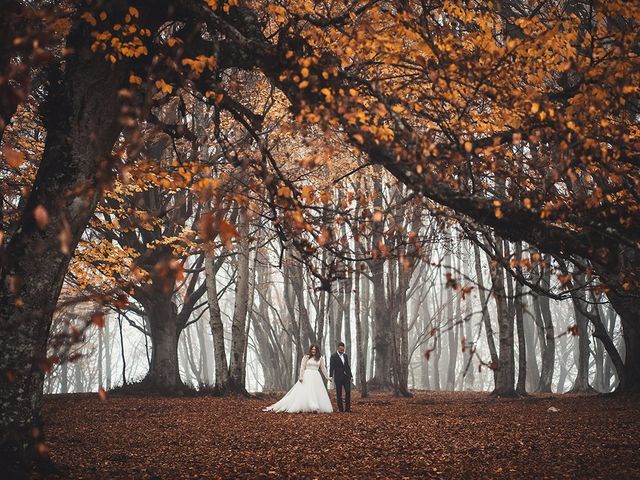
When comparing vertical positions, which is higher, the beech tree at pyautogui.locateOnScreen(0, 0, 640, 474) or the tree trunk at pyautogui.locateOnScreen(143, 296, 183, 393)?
the beech tree at pyautogui.locateOnScreen(0, 0, 640, 474)

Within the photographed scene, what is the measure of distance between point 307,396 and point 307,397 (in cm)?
2

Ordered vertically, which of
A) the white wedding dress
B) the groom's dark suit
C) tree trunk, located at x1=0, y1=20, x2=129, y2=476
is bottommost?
the white wedding dress

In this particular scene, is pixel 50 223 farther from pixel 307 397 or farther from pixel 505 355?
pixel 505 355

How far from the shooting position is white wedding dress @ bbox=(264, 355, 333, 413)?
14234mm

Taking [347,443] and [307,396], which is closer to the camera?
[347,443]

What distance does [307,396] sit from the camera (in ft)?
47.3

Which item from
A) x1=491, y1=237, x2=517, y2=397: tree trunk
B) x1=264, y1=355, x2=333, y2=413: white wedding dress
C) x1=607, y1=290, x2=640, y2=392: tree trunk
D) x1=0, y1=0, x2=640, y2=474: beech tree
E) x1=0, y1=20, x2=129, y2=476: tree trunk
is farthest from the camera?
x1=491, y1=237, x2=517, y2=397: tree trunk

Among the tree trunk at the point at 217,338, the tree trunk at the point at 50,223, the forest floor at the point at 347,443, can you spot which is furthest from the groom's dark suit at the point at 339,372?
the tree trunk at the point at 50,223

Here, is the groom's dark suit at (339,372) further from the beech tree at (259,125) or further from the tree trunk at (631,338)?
the beech tree at (259,125)

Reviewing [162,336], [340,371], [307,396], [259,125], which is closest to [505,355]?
[340,371]

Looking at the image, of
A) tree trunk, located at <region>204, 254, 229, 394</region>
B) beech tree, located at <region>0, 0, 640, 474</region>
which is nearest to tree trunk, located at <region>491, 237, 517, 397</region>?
tree trunk, located at <region>204, 254, 229, 394</region>

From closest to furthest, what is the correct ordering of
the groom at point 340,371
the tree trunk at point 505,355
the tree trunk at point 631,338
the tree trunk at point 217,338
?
the groom at point 340,371
the tree trunk at point 631,338
the tree trunk at point 217,338
the tree trunk at point 505,355

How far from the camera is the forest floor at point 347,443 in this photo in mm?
6293

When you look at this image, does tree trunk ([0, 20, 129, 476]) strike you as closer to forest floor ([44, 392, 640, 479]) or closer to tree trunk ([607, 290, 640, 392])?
forest floor ([44, 392, 640, 479])
